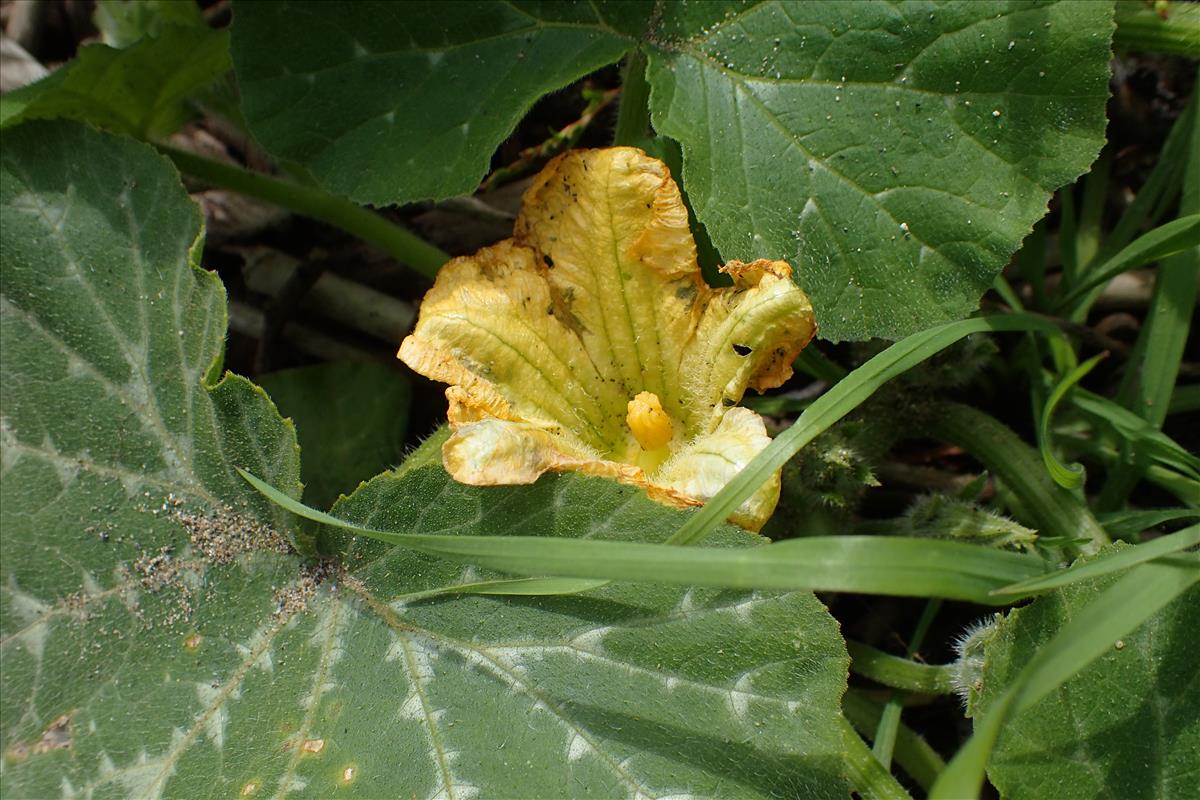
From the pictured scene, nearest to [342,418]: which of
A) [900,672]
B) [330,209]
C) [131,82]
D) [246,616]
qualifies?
[330,209]

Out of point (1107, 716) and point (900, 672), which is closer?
point (1107, 716)

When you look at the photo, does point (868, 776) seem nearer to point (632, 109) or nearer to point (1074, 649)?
point (1074, 649)

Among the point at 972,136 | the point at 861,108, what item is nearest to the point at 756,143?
the point at 861,108

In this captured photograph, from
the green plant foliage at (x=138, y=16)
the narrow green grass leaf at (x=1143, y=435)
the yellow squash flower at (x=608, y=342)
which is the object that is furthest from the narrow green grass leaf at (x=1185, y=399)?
the green plant foliage at (x=138, y=16)

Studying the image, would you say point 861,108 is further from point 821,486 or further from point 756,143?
point 821,486

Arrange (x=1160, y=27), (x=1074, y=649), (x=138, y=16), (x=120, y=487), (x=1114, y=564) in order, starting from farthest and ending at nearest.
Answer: (x=138, y=16) → (x=1160, y=27) → (x=120, y=487) → (x=1114, y=564) → (x=1074, y=649)
